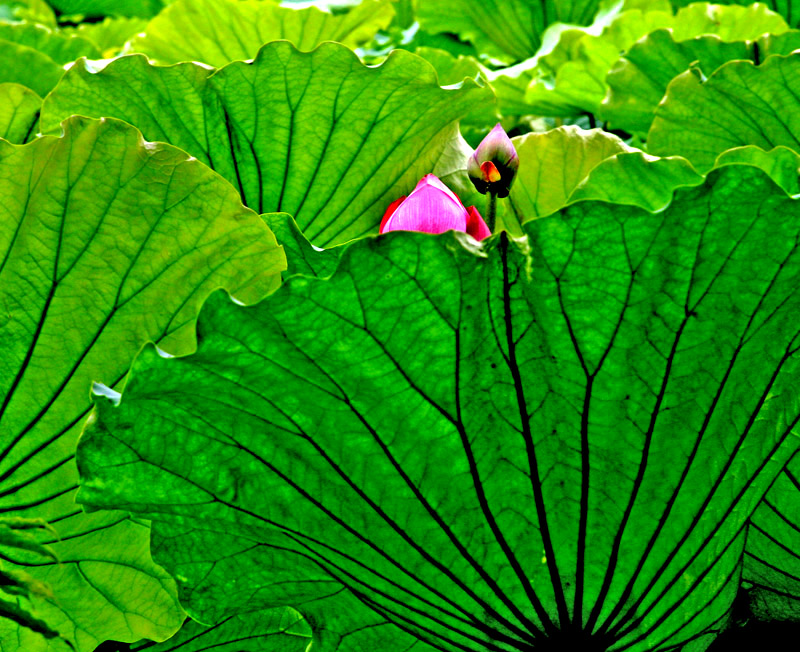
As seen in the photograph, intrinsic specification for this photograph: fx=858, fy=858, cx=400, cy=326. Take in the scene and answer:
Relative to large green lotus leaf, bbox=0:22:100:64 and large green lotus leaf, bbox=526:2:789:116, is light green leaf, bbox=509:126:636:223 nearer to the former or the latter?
large green lotus leaf, bbox=526:2:789:116

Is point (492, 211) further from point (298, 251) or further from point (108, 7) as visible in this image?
point (108, 7)

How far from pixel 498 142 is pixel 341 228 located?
0.74 ft

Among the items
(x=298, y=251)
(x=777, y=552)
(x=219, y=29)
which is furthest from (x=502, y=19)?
(x=777, y=552)

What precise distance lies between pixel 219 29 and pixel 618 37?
0.68 metres

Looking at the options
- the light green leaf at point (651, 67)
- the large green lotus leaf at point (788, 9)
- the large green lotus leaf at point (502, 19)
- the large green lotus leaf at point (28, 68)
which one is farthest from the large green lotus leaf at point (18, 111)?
the large green lotus leaf at point (788, 9)

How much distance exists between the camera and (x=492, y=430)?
55 centimetres

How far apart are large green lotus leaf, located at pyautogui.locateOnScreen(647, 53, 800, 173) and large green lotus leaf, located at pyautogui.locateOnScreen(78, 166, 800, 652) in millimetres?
490

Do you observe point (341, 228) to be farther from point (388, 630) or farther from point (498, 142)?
point (388, 630)

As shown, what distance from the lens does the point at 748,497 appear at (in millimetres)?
589

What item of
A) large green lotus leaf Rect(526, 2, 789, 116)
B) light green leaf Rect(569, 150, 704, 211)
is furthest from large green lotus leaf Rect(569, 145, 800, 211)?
large green lotus leaf Rect(526, 2, 789, 116)

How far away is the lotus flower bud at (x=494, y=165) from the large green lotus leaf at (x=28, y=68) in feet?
2.61

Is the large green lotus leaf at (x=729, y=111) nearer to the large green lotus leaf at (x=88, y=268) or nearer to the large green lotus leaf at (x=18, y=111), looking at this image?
the large green lotus leaf at (x=88, y=268)

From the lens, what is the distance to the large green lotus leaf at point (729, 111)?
0.94 metres

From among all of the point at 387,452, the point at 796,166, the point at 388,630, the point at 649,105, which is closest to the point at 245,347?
the point at 387,452
